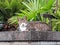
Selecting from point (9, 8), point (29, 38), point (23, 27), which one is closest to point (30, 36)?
point (29, 38)

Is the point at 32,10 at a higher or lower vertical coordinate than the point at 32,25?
higher

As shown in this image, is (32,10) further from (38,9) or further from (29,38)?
(29,38)

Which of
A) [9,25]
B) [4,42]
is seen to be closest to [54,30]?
[4,42]

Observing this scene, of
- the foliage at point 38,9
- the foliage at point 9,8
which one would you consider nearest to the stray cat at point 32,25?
the foliage at point 38,9

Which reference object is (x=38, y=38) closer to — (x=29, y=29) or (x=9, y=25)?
(x=29, y=29)

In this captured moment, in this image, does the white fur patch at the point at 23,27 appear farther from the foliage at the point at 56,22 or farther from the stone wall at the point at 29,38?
the foliage at the point at 56,22

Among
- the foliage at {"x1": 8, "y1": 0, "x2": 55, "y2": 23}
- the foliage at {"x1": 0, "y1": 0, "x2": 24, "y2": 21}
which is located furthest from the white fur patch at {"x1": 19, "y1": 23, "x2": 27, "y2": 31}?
the foliage at {"x1": 0, "y1": 0, "x2": 24, "y2": 21}

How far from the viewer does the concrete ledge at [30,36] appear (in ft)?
17.8

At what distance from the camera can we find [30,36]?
17.8 ft

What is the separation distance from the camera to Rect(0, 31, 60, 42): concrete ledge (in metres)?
5.42

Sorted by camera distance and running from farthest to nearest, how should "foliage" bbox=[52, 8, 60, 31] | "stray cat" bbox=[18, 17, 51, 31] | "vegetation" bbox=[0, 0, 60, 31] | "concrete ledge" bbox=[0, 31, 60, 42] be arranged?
1. "vegetation" bbox=[0, 0, 60, 31]
2. "foliage" bbox=[52, 8, 60, 31]
3. "stray cat" bbox=[18, 17, 51, 31]
4. "concrete ledge" bbox=[0, 31, 60, 42]

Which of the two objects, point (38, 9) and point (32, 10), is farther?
point (32, 10)

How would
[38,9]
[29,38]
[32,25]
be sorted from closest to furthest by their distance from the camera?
[29,38]
[32,25]
[38,9]

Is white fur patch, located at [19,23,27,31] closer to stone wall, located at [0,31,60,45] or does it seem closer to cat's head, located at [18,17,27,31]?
cat's head, located at [18,17,27,31]
